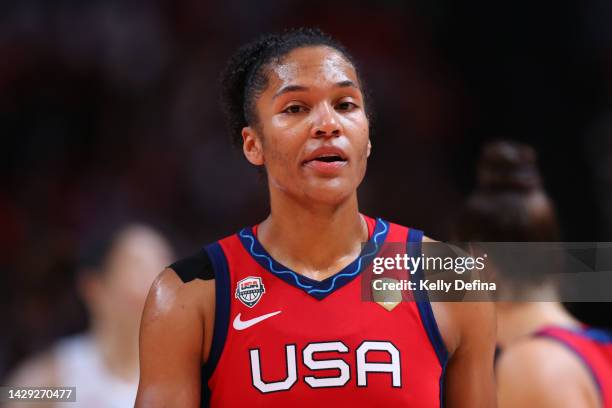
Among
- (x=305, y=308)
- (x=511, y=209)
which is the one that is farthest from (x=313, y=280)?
(x=511, y=209)

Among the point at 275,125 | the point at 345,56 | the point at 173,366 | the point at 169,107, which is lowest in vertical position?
the point at 173,366

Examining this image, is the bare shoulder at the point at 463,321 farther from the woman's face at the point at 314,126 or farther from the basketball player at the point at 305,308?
the woman's face at the point at 314,126

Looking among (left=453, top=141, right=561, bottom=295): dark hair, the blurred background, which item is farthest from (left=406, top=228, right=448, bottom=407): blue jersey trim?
the blurred background

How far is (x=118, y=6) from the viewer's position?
13.3ft

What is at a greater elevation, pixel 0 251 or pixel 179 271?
pixel 0 251

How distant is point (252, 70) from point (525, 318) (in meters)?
1.45

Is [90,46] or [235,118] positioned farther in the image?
[90,46]

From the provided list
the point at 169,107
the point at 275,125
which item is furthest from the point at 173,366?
the point at 169,107

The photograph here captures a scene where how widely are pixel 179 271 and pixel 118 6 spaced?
190cm

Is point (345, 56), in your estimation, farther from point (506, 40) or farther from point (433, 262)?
point (506, 40)

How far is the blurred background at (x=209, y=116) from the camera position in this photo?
386cm

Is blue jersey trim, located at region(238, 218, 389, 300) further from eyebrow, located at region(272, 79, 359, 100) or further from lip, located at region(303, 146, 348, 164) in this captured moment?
eyebrow, located at region(272, 79, 359, 100)

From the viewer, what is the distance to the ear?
2.72 m

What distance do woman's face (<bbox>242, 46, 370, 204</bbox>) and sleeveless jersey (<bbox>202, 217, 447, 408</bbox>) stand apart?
0.29 m
